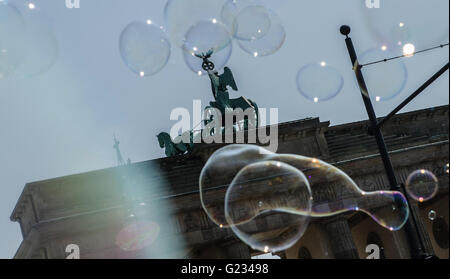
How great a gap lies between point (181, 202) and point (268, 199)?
18372 millimetres

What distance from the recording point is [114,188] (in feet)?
97.3

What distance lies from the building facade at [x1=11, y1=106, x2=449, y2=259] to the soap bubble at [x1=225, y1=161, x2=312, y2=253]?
1628 cm

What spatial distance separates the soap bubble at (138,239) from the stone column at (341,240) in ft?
28.8

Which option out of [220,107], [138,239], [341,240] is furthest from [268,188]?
[138,239]

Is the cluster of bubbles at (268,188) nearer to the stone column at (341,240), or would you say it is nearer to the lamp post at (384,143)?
the lamp post at (384,143)

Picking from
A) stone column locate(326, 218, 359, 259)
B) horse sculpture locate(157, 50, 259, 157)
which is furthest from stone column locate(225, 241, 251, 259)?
horse sculpture locate(157, 50, 259, 157)

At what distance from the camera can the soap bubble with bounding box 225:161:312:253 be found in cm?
1120

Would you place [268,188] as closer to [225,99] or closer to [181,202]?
[181,202]
